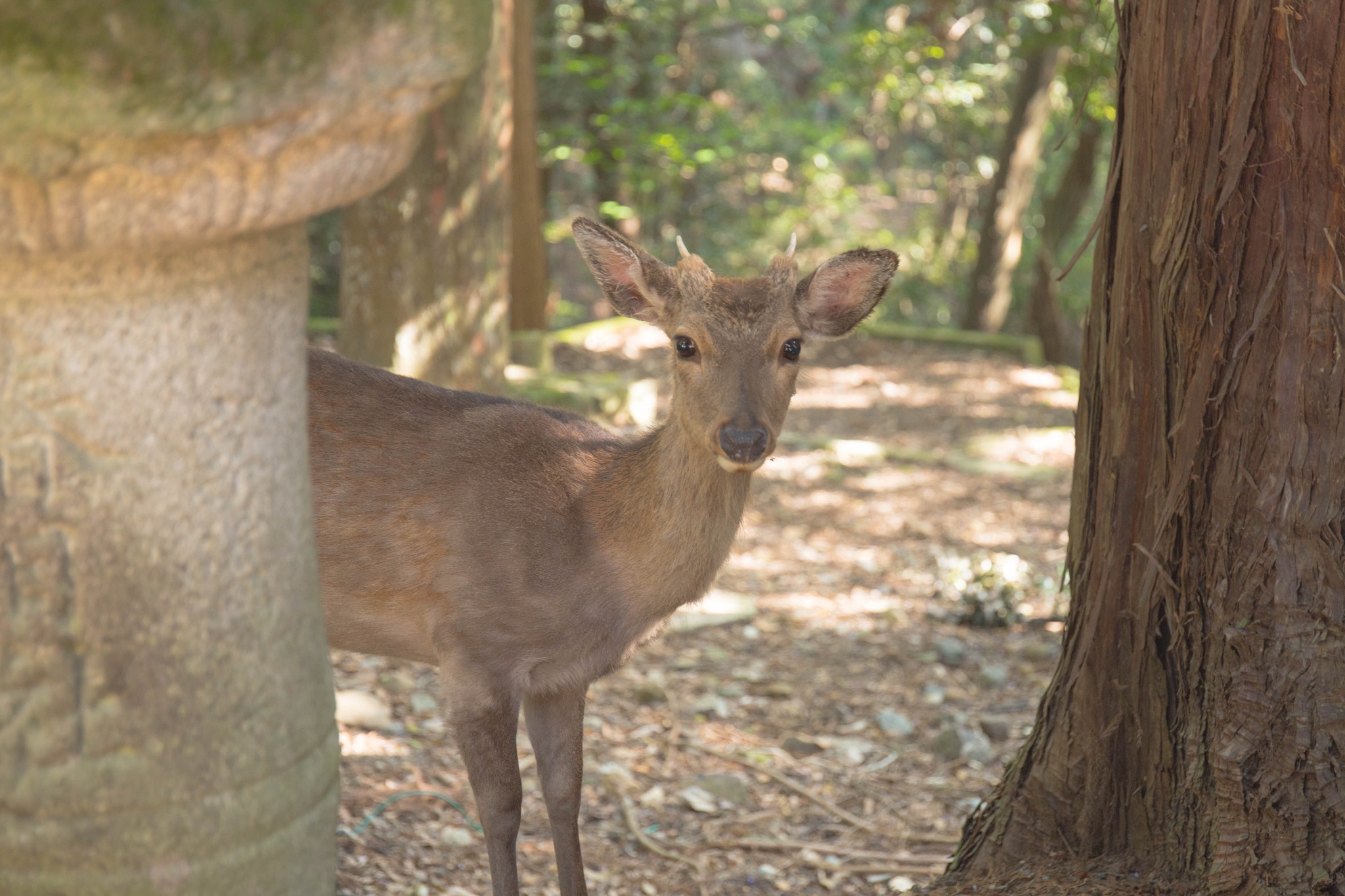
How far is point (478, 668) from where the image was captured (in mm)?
3520

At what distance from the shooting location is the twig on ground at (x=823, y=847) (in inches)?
159

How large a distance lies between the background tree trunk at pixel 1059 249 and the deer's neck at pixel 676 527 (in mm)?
8327

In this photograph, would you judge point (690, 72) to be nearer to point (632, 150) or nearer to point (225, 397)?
point (632, 150)

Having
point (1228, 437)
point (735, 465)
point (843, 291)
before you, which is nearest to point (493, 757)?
point (735, 465)

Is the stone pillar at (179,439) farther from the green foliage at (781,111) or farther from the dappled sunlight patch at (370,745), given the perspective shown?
the green foliage at (781,111)

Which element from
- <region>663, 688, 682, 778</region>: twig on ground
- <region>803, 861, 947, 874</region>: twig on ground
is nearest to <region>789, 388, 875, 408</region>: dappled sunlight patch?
<region>663, 688, 682, 778</region>: twig on ground

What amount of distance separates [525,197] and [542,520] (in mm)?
6483

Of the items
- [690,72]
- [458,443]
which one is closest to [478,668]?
[458,443]

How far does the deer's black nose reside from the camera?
11.2 ft

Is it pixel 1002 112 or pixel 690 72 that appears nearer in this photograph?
pixel 690 72

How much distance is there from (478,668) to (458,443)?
0.65 m

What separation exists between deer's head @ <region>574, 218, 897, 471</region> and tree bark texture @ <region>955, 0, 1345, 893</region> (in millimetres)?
886

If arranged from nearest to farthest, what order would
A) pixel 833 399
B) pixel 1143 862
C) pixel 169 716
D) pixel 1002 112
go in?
pixel 169 716
pixel 1143 862
pixel 833 399
pixel 1002 112

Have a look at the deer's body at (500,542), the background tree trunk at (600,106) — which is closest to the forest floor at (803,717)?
the deer's body at (500,542)
